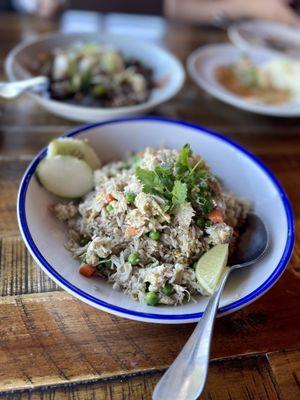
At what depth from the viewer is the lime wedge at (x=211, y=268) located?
169 centimetres

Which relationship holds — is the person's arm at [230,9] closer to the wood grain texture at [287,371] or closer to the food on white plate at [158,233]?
the food on white plate at [158,233]

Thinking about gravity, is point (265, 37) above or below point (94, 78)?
above

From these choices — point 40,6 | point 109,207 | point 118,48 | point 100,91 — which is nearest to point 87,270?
point 109,207

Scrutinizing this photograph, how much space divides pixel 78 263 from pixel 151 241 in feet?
1.07

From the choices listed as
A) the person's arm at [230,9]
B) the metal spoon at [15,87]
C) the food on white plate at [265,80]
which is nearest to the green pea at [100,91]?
the metal spoon at [15,87]

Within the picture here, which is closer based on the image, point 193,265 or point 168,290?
point 168,290

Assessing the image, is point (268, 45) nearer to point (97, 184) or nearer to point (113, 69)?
point (113, 69)

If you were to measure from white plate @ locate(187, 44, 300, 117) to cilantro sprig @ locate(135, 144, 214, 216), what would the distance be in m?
1.22

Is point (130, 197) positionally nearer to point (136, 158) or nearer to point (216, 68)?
point (136, 158)

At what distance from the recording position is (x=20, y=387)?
1488 millimetres

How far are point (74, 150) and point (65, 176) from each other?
0.57ft

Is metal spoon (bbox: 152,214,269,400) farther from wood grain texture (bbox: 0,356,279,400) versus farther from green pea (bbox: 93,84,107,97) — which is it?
green pea (bbox: 93,84,107,97)

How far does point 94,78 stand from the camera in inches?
121

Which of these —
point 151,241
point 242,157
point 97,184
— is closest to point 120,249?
point 151,241
